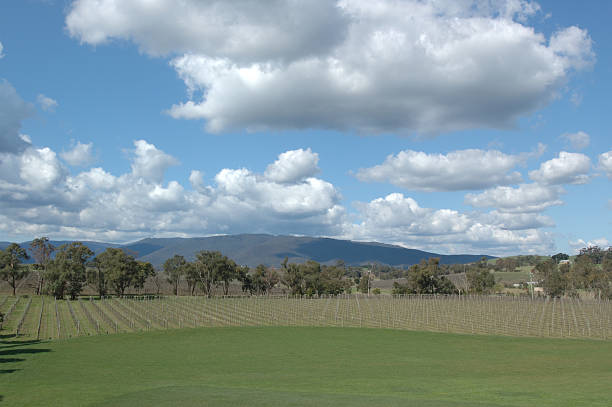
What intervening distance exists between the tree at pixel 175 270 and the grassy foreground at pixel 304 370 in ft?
249

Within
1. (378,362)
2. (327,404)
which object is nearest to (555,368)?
(378,362)

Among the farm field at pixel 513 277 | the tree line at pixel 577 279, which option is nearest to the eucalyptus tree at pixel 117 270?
the tree line at pixel 577 279

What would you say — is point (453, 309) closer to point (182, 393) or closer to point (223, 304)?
point (223, 304)

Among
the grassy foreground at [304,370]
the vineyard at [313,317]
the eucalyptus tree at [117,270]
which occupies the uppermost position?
the eucalyptus tree at [117,270]

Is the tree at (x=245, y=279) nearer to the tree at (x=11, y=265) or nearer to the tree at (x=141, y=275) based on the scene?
the tree at (x=141, y=275)

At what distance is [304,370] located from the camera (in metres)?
25.7

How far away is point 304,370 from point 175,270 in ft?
346

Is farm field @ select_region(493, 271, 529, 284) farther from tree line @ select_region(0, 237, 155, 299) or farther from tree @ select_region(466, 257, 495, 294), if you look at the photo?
tree line @ select_region(0, 237, 155, 299)

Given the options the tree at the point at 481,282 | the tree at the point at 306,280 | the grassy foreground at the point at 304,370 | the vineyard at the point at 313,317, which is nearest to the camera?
the grassy foreground at the point at 304,370

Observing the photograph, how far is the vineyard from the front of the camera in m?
50.8

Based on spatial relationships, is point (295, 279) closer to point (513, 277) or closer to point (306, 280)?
point (306, 280)

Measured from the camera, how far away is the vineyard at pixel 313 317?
50.8 meters

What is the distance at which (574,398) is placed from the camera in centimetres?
1472

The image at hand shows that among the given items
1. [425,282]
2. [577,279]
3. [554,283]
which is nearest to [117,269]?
[425,282]
